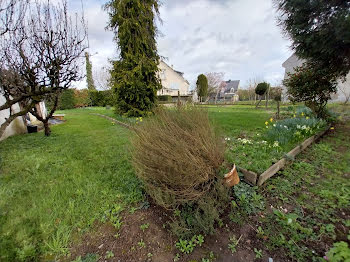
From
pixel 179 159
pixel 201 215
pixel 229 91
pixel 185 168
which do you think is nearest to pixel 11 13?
pixel 179 159

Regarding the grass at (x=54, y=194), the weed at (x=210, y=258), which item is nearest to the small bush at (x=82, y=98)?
the grass at (x=54, y=194)

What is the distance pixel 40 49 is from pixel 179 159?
5.52 metres

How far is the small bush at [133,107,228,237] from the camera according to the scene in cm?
164

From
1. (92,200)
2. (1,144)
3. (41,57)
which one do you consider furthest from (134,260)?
(1,144)

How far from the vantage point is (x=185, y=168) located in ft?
5.38

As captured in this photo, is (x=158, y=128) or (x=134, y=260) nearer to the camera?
(x=134, y=260)

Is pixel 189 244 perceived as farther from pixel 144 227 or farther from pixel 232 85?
pixel 232 85

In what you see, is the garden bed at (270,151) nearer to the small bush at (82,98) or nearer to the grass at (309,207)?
the grass at (309,207)

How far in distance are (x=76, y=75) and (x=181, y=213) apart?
19.2 ft

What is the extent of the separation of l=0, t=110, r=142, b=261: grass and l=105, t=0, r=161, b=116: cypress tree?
505 centimetres

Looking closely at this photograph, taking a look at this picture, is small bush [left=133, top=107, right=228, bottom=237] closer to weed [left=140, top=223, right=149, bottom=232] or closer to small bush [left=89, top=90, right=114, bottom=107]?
weed [left=140, top=223, right=149, bottom=232]

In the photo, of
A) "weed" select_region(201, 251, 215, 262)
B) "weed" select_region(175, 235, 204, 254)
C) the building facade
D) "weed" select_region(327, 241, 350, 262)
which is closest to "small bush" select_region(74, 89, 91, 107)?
"weed" select_region(175, 235, 204, 254)

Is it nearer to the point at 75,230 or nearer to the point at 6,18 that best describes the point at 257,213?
the point at 75,230

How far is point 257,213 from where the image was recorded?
1896mm
